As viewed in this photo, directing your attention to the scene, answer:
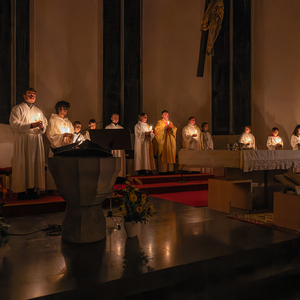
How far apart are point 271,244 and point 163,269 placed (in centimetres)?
136

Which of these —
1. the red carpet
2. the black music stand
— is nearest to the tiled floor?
the black music stand

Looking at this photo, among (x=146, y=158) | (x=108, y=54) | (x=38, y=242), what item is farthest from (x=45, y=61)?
(x=38, y=242)

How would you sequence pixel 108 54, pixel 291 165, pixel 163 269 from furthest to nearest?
1. pixel 108 54
2. pixel 291 165
3. pixel 163 269

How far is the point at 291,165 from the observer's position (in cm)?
496

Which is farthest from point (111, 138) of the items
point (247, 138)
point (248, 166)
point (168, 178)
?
point (247, 138)

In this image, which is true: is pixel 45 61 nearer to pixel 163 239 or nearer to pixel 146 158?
pixel 146 158

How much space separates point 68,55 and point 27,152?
5043 millimetres

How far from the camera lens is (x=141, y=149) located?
29.9 feet

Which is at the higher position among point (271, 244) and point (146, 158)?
point (146, 158)

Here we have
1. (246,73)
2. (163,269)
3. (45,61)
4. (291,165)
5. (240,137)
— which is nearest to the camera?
(163,269)

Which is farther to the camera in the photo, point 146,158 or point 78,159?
point 146,158

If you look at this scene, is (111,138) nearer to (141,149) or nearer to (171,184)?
(171,184)

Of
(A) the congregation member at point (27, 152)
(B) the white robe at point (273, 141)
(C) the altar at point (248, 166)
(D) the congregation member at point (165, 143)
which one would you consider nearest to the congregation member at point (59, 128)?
(A) the congregation member at point (27, 152)

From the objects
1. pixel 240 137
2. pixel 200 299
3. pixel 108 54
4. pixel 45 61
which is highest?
pixel 108 54
